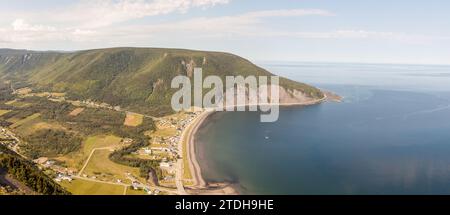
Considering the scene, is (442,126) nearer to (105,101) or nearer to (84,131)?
(84,131)

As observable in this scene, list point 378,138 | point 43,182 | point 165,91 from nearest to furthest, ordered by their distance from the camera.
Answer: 1. point 43,182
2. point 378,138
3. point 165,91

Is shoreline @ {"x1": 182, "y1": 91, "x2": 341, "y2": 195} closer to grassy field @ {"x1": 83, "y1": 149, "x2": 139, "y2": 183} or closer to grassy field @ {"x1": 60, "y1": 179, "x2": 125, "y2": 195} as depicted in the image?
grassy field @ {"x1": 83, "y1": 149, "x2": 139, "y2": 183}

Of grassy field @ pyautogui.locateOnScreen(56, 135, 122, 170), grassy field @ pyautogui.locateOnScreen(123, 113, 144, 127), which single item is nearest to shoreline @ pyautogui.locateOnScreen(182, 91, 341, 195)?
grassy field @ pyautogui.locateOnScreen(56, 135, 122, 170)

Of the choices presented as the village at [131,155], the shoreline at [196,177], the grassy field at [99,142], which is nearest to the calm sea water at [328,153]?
the shoreline at [196,177]

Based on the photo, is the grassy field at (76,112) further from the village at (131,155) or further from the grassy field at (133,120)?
the village at (131,155)
